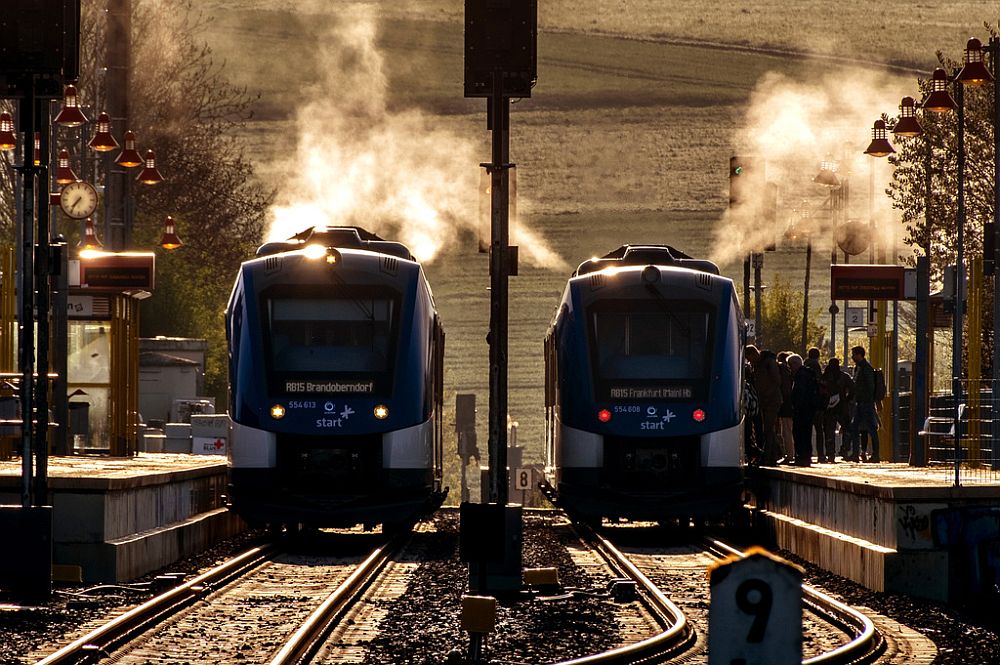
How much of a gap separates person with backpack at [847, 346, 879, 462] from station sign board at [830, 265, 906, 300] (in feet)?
5.28

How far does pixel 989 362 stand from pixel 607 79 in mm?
137482

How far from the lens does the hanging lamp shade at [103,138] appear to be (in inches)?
1201

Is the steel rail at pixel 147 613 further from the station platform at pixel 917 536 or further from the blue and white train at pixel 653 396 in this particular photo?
the station platform at pixel 917 536

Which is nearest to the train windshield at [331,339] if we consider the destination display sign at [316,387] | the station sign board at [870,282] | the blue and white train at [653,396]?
the destination display sign at [316,387]

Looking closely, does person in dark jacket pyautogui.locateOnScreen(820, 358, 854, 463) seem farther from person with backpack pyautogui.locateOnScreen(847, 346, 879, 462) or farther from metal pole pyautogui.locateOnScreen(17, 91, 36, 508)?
metal pole pyautogui.locateOnScreen(17, 91, 36, 508)

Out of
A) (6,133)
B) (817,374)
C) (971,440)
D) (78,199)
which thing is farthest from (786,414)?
(6,133)

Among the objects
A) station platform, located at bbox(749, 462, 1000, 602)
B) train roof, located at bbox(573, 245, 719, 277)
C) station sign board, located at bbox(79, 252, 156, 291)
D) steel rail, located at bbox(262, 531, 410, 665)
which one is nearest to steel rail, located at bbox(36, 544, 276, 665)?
steel rail, located at bbox(262, 531, 410, 665)

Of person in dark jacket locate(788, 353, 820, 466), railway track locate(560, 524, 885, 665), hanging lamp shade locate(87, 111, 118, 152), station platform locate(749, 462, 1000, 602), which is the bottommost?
railway track locate(560, 524, 885, 665)

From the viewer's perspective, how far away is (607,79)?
18175 cm

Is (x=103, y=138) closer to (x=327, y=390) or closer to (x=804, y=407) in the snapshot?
(x=327, y=390)

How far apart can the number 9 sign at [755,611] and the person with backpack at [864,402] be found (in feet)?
66.2

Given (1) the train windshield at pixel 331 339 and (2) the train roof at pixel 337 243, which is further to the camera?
(2) the train roof at pixel 337 243

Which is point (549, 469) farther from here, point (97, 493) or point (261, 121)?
point (261, 121)

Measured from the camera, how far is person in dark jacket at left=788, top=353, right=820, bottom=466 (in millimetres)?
26203
